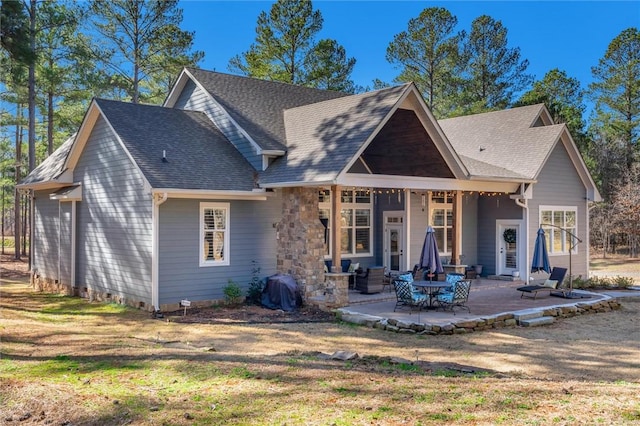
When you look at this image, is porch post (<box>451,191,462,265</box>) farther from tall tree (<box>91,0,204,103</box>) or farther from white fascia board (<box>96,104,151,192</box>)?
tall tree (<box>91,0,204,103</box>)

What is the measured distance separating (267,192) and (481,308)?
6027 millimetres

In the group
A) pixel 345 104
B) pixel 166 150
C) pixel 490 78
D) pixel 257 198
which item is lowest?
pixel 257 198

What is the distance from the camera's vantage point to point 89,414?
5391 millimetres

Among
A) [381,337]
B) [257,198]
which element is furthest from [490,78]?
[381,337]

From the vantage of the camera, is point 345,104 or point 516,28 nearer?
point 345,104

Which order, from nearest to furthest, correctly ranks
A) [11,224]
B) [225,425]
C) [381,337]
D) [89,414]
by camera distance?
[225,425] → [89,414] → [381,337] → [11,224]

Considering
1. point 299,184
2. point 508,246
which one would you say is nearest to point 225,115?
point 299,184

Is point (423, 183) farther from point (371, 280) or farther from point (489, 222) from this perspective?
point (489, 222)

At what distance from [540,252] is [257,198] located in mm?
8093

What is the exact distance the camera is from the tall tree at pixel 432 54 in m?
33.8

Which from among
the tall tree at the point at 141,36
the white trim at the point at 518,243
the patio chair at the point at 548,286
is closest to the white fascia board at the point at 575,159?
the white trim at the point at 518,243

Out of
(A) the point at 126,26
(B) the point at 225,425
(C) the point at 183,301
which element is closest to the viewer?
(B) the point at 225,425

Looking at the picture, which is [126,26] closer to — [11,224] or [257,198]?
[257,198]

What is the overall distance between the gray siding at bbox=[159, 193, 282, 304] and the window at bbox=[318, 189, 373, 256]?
279 cm
